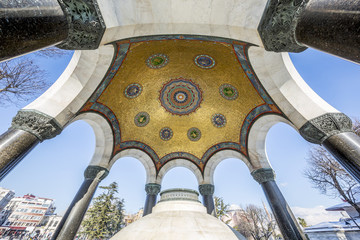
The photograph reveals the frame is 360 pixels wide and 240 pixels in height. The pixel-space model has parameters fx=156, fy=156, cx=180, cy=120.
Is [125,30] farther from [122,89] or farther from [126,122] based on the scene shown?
[126,122]

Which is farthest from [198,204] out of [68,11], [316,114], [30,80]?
[30,80]

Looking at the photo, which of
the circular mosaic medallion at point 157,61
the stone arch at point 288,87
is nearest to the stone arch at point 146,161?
the circular mosaic medallion at point 157,61

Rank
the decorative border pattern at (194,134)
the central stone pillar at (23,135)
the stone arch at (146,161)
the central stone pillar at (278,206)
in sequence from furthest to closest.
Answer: the decorative border pattern at (194,134) < the stone arch at (146,161) < the central stone pillar at (278,206) < the central stone pillar at (23,135)

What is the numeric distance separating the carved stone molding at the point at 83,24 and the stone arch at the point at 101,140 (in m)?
4.48

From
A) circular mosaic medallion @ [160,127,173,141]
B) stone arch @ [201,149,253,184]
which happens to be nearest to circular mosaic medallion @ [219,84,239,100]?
stone arch @ [201,149,253,184]

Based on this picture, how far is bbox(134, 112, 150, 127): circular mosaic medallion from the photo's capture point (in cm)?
803

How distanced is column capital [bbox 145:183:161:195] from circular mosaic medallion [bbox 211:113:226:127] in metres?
4.61

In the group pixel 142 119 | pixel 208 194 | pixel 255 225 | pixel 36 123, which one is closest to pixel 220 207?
pixel 255 225

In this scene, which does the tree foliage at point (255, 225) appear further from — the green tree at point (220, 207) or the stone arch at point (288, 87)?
the stone arch at point (288, 87)

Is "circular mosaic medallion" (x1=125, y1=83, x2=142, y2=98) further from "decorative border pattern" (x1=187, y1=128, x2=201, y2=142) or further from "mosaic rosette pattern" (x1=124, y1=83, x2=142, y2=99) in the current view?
"decorative border pattern" (x1=187, y1=128, x2=201, y2=142)

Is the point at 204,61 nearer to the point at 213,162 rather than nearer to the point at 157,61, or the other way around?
the point at 157,61

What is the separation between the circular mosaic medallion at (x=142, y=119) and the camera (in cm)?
803

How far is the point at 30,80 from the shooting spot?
17.4 ft

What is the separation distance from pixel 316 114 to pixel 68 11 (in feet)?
17.8
